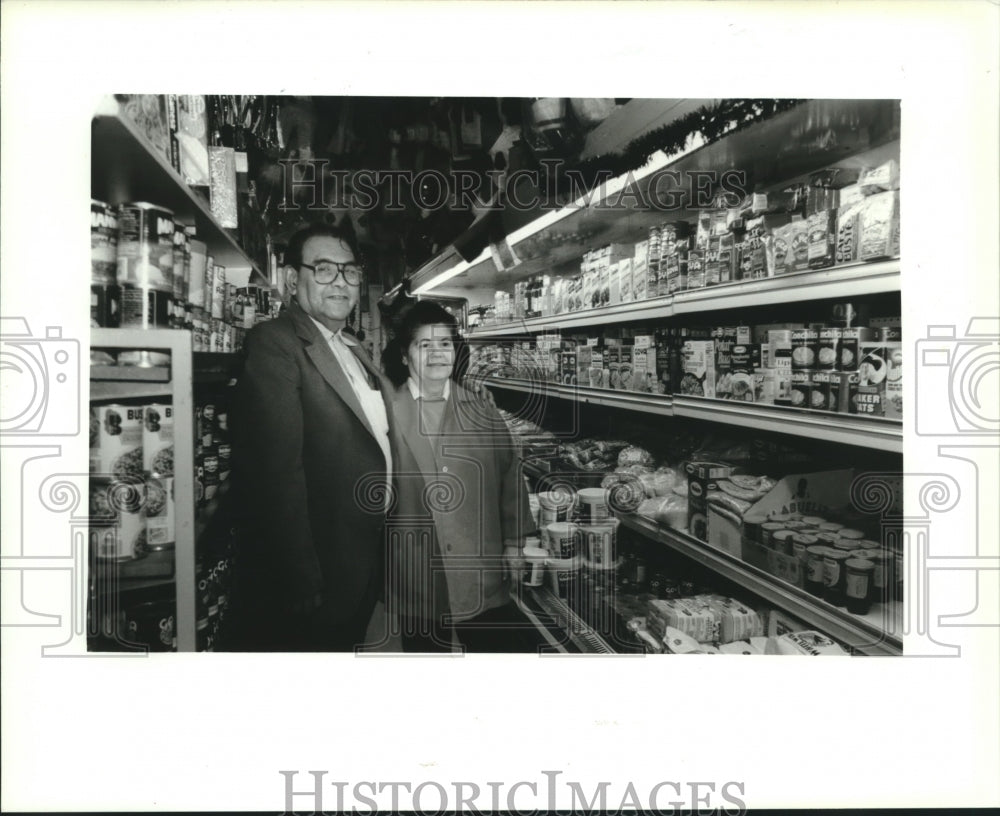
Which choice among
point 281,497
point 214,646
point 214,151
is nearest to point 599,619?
point 281,497

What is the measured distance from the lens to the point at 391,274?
1657mm

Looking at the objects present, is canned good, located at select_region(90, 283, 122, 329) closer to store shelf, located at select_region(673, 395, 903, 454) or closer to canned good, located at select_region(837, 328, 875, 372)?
store shelf, located at select_region(673, 395, 903, 454)

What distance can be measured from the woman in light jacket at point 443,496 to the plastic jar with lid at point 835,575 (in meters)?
0.73

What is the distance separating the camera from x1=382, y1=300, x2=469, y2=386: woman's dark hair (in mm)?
1684

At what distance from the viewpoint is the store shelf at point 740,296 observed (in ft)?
4.97

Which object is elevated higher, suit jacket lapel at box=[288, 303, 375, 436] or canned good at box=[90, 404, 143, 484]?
suit jacket lapel at box=[288, 303, 375, 436]

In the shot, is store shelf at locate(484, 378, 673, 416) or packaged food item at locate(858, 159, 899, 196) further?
store shelf at locate(484, 378, 673, 416)

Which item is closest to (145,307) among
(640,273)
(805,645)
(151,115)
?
(151,115)

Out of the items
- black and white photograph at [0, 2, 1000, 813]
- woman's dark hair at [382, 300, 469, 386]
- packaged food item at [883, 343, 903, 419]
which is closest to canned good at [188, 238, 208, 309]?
black and white photograph at [0, 2, 1000, 813]

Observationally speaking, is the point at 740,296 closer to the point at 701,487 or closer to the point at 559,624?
the point at 701,487

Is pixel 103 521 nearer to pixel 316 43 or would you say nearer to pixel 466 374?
pixel 466 374

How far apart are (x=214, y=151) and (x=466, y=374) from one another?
32.1 inches
